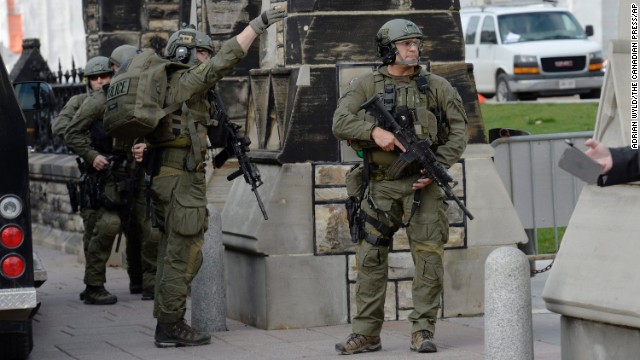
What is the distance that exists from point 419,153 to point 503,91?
55.6ft

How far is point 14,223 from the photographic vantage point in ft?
25.0

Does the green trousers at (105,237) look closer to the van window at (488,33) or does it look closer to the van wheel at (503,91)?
the van wheel at (503,91)

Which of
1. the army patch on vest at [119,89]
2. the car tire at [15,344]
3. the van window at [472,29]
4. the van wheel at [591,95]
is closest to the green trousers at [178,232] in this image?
the army patch on vest at [119,89]

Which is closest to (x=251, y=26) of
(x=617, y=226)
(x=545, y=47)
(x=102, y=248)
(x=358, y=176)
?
(x=358, y=176)

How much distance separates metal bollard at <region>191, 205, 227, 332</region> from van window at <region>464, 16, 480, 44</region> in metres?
16.5

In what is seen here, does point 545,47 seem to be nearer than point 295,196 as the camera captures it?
No

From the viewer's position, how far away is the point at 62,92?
15.6 m

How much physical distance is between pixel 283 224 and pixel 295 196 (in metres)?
0.20

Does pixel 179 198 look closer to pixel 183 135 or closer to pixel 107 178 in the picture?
pixel 183 135

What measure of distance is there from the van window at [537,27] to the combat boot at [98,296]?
1449 centimetres

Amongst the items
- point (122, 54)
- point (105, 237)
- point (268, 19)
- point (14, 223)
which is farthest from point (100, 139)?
point (14, 223)

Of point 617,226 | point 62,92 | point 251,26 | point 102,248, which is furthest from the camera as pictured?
point 62,92

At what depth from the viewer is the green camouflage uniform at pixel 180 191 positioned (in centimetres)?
873

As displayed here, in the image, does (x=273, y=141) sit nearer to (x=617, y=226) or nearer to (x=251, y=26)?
(x=251, y=26)
